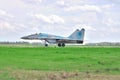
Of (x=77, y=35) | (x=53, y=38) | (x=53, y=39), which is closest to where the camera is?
(x=53, y=38)

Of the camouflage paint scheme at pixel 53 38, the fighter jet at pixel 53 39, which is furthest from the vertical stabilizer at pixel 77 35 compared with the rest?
the fighter jet at pixel 53 39

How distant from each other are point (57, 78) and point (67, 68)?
22.2 feet

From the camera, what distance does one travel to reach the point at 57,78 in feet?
70.7

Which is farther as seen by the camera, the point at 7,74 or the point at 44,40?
the point at 44,40

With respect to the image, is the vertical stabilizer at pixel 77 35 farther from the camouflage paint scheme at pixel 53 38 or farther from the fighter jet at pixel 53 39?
the fighter jet at pixel 53 39

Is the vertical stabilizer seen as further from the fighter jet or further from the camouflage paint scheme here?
the fighter jet

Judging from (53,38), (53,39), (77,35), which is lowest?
(53,39)

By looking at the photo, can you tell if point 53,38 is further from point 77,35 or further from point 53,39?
point 77,35

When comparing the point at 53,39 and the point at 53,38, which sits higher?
the point at 53,38

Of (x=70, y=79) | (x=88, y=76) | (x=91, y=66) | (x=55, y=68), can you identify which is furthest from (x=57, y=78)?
(x=91, y=66)

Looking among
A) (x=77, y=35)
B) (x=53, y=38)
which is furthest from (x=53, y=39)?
(x=77, y=35)

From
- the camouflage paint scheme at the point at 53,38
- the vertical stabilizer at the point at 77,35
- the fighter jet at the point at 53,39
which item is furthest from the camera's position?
the vertical stabilizer at the point at 77,35

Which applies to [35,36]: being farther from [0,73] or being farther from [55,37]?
[0,73]

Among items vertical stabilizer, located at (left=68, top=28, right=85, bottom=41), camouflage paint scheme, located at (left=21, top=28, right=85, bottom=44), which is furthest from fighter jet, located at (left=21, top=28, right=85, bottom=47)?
vertical stabilizer, located at (left=68, top=28, right=85, bottom=41)
